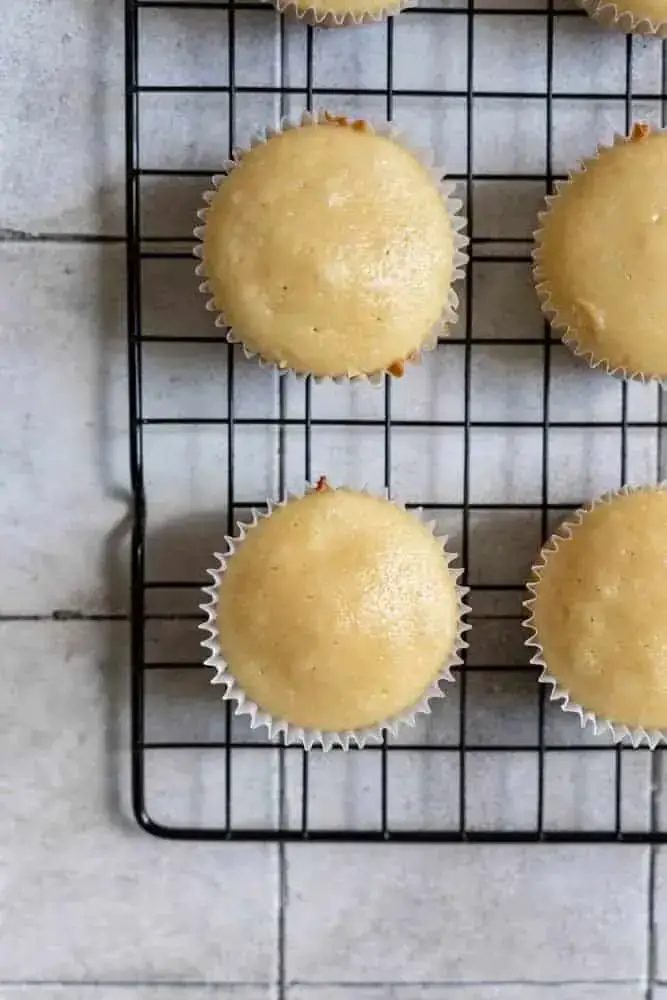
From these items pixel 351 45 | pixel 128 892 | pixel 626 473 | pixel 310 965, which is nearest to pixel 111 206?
pixel 351 45

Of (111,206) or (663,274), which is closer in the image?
(663,274)

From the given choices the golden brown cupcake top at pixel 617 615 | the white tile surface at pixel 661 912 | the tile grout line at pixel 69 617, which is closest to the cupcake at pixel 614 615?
the golden brown cupcake top at pixel 617 615

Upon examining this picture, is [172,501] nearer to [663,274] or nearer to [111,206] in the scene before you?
[111,206]

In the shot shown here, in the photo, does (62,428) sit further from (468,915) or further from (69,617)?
(468,915)

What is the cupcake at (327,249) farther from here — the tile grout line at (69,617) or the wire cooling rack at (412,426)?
the tile grout line at (69,617)

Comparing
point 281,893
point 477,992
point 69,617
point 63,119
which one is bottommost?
point 477,992

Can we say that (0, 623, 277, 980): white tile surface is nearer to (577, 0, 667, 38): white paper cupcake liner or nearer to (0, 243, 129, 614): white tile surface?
(0, 243, 129, 614): white tile surface

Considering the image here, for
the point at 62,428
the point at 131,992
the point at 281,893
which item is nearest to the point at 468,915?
the point at 281,893
